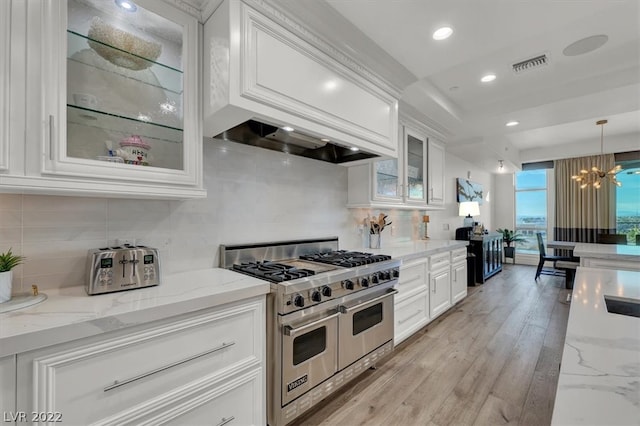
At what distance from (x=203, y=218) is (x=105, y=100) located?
810 millimetres

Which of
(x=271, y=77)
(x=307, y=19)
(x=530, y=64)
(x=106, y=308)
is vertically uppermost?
(x=530, y=64)

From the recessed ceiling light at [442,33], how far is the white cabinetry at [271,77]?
61cm

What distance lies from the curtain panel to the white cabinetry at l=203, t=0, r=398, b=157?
7.06 m

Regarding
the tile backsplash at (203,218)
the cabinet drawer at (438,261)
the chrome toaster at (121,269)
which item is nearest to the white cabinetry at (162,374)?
the chrome toaster at (121,269)

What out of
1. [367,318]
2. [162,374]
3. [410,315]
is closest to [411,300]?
[410,315]

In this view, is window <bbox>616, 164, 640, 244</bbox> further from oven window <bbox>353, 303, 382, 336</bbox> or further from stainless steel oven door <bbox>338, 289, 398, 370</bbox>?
oven window <bbox>353, 303, 382, 336</bbox>

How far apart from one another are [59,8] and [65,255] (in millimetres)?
1096

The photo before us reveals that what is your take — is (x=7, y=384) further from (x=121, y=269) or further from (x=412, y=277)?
(x=412, y=277)

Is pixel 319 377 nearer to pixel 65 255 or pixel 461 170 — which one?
pixel 65 255

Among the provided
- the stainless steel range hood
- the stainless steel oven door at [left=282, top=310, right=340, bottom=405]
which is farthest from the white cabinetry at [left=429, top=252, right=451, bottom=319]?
the stainless steel oven door at [left=282, top=310, right=340, bottom=405]

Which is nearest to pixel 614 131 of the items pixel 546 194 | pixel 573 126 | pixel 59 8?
pixel 573 126

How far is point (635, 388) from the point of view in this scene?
2.08 ft

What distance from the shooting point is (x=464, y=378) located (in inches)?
86.5

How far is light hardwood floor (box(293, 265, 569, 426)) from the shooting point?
5.87 feet
